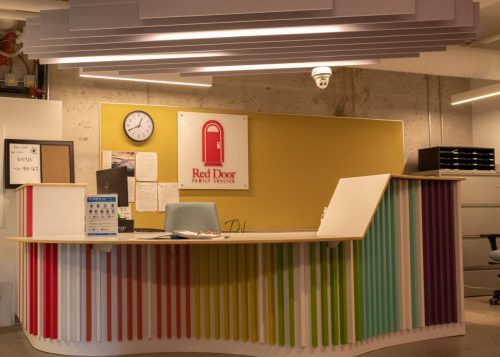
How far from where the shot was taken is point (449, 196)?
5.26 metres

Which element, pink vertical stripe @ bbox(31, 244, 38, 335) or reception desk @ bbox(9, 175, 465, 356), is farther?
pink vertical stripe @ bbox(31, 244, 38, 335)

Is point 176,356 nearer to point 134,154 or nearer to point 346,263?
point 346,263

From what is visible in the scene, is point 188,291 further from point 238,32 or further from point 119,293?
point 238,32

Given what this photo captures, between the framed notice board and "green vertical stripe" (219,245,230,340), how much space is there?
272cm

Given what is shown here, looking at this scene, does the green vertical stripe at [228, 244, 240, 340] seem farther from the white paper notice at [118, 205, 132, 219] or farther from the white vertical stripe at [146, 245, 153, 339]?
the white paper notice at [118, 205, 132, 219]

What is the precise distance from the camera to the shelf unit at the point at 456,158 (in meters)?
8.09

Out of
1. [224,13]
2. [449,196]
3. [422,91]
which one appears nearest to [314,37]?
[224,13]

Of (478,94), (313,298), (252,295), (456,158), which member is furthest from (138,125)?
(478,94)

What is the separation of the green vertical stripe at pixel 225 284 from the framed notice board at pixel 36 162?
272 cm

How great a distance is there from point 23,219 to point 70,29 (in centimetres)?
199

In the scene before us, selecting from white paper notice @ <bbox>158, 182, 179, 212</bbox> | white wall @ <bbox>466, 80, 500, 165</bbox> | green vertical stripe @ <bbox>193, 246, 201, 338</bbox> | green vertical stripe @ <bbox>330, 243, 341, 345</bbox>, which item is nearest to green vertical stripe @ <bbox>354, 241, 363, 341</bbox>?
green vertical stripe @ <bbox>330, 243, 341, 345</bbox>

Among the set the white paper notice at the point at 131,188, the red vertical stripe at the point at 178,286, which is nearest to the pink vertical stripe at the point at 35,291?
the red vertical stripe at the point at 178,286

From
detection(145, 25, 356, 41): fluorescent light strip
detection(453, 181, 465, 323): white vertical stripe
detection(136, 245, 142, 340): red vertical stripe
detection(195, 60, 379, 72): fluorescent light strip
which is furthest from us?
detection(195, 60, 379, 72): fluorescent light strip

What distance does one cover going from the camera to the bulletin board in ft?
23.3
